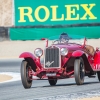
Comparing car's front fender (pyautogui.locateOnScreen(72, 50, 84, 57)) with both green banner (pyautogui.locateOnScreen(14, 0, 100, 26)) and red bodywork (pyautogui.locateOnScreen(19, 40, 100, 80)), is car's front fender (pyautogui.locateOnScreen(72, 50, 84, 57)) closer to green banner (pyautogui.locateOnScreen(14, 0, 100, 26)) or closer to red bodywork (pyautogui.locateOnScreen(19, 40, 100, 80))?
red bodywork (pyautogui.locateOnScreen(19, 40, 100, 80))

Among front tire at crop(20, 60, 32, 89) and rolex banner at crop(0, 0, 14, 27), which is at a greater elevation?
rolex banner at crop(0, 0, 14, 27)

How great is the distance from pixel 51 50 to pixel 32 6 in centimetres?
2968

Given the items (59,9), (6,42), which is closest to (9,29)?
(6,42)

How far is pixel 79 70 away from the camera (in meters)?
16.8

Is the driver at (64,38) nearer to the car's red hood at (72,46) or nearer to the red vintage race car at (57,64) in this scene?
the car's red hood at (72,46)

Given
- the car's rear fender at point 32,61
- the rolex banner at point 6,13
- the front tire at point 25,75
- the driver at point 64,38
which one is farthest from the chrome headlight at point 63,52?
the rolex banner at point 6,13

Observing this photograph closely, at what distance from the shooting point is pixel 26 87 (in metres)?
17.2

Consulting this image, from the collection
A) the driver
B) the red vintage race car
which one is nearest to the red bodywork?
the red vintage race car

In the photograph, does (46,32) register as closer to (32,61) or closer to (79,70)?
(32,61)

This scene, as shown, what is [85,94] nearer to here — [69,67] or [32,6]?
[69,67]

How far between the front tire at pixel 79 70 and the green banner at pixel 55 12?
28.0 meters

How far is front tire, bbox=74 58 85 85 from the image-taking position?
54.7 feet

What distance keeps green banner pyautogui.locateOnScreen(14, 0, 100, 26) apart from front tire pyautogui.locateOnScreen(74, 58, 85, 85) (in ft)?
91.8

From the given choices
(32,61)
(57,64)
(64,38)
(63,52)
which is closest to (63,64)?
(57,64)
